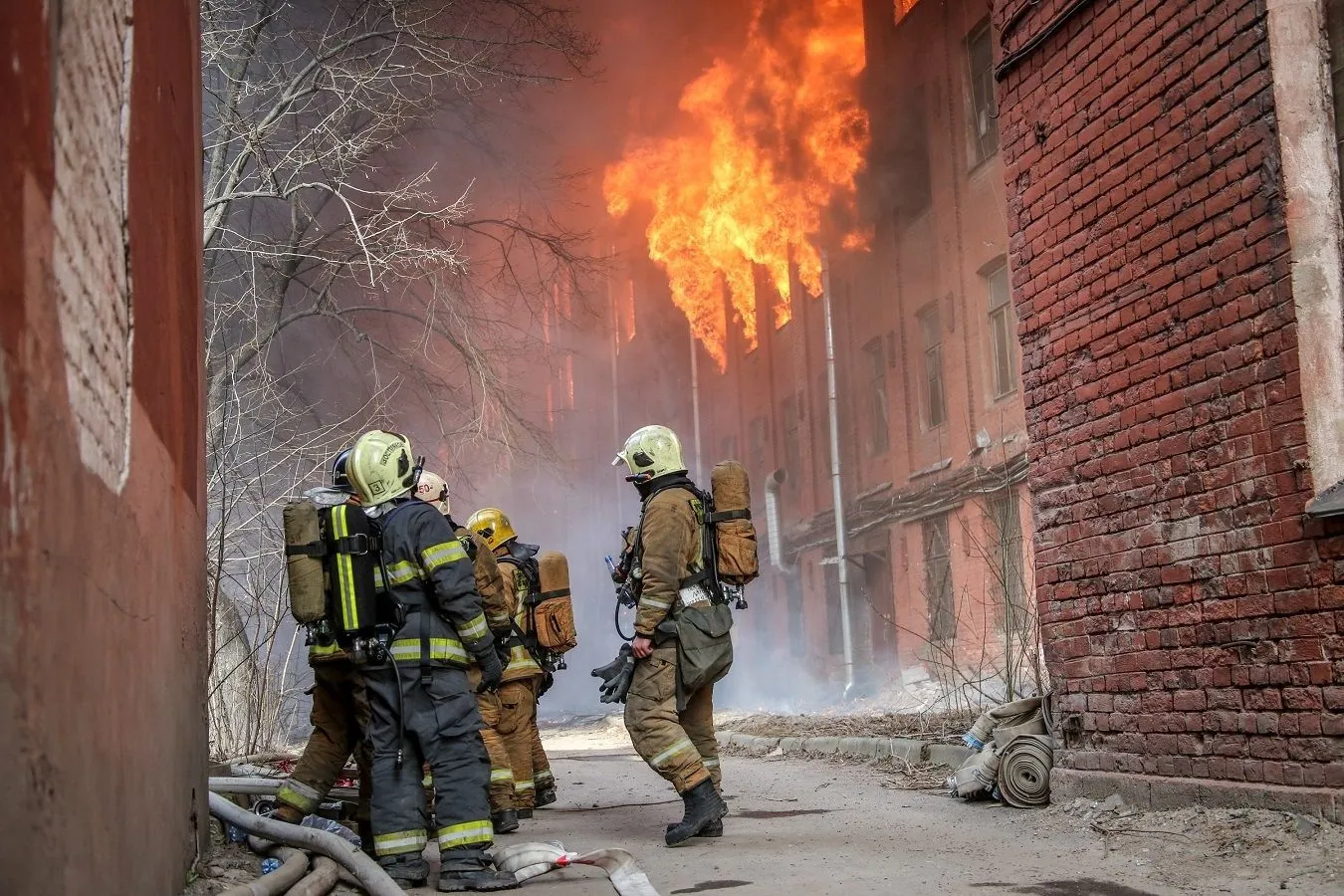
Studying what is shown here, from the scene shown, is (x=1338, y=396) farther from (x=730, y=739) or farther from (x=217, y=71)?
(x=217, y=71)

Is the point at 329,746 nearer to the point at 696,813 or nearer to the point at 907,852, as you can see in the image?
the point at 696,813

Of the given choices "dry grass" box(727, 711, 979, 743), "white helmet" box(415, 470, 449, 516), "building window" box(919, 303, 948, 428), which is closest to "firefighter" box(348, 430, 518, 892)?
"white helmet" box(415, 470, 449, 516)

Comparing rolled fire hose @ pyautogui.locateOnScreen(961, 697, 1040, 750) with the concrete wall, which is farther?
rolled fire hose @ pyautogui.locateOnScreen(961, 697, 1040, 750)

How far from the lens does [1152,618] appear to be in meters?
6.12

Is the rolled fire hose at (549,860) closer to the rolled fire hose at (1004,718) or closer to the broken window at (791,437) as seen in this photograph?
the rolled fire hose at (1004,718)

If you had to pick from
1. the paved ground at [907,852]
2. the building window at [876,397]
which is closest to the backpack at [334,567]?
the paved ground at [907,852]

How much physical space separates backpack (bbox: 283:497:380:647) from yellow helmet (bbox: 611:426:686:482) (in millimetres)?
1557

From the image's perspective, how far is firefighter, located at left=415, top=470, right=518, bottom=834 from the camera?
6664mm

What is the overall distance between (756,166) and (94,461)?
79.5ft

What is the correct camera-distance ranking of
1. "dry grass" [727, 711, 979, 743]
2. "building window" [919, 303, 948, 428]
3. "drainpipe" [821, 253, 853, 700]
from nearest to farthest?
"dry grass" [727, 711, 979, 743] → "building window" [919, 303, 948, 428] → "drainpipe" [821, 253, 853, 700]

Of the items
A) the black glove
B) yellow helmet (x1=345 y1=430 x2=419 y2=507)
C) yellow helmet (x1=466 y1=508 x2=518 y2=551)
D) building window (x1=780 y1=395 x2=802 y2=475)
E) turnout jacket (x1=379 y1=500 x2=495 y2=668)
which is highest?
building window (x1=780 y1=395 x2=802 y2=475)

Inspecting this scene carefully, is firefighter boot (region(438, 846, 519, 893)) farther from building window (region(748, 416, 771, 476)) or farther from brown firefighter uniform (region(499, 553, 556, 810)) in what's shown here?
building window (region(748, 416, 771, 476))

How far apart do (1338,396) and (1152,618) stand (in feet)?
4.70

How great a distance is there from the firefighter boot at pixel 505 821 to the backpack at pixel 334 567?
182 centimetres
